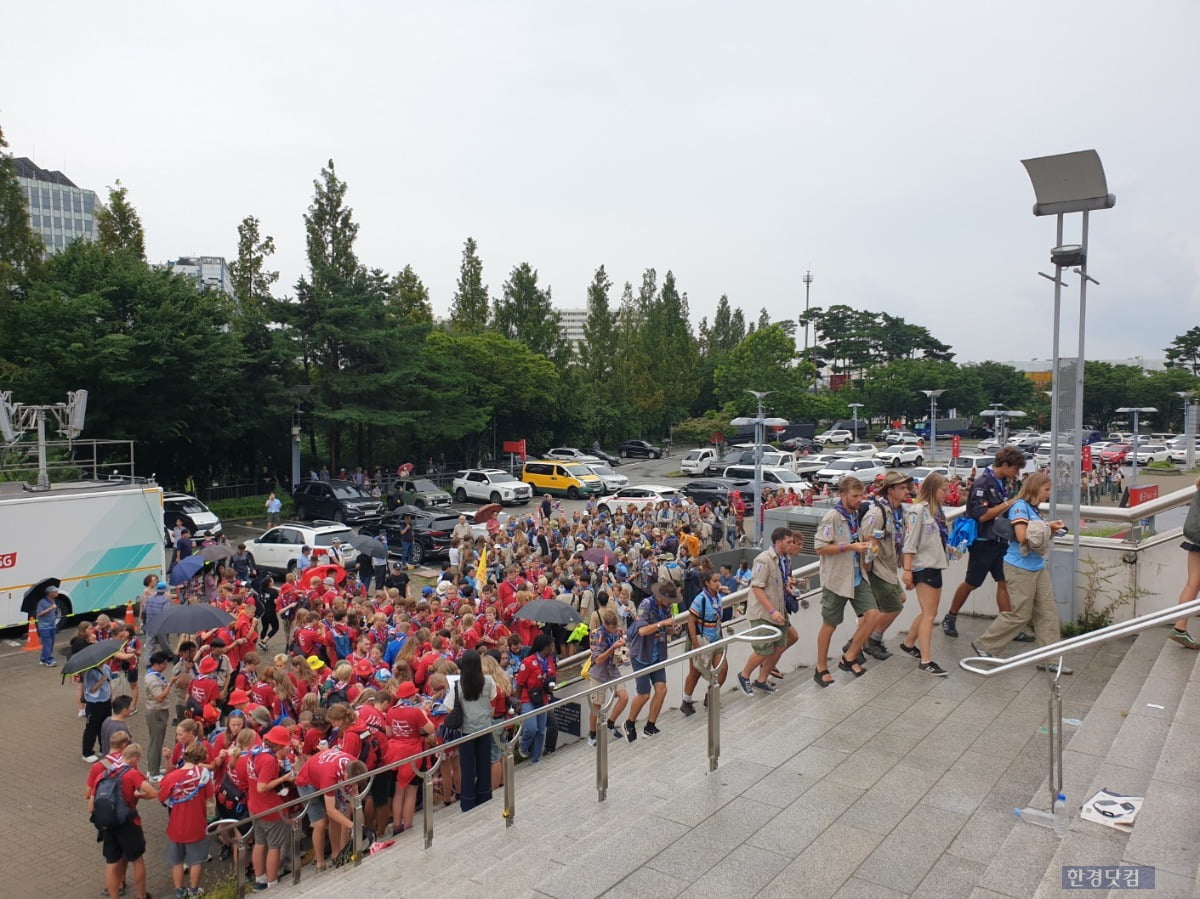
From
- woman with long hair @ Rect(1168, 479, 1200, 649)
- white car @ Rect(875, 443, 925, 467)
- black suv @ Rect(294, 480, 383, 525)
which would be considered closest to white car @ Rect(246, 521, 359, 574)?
black suv @ Rect(294, 480, 383, 525)

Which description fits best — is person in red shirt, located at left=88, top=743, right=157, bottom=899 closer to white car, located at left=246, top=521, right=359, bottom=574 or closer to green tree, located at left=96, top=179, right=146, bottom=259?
white car, located at left=246, top=521, right=359, bottom=574

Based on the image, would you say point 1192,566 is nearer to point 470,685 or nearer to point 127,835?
point 470,685

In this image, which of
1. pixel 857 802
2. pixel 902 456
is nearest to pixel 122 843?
pixel 857 802

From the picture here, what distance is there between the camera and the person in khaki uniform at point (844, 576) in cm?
714

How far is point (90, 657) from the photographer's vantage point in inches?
398

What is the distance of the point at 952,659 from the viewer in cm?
773

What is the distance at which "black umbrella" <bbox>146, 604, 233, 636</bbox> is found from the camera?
1080cm

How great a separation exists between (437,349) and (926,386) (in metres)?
49.5

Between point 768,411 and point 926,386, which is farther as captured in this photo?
point 926,386

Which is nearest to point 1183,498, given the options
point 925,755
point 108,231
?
point 925,755

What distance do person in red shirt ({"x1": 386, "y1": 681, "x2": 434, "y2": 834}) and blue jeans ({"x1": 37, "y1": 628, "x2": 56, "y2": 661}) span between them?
1024cm

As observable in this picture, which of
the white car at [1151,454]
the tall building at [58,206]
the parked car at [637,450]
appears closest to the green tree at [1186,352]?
the white car at [1151,454]

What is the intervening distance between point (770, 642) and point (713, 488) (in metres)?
27.4

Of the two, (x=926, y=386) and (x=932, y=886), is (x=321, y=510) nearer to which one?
(x=932, y=886)
